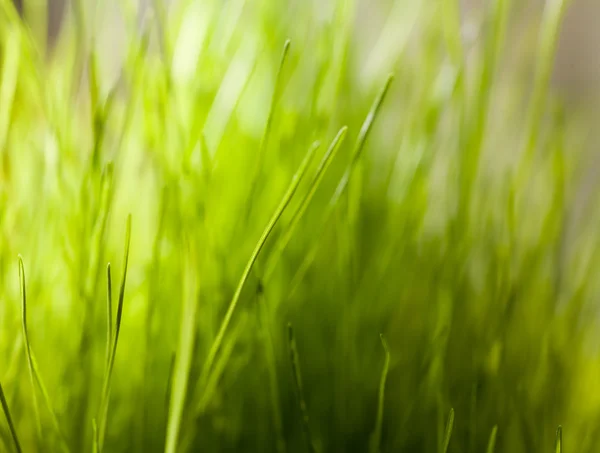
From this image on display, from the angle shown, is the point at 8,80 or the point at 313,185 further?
the point at 8,80

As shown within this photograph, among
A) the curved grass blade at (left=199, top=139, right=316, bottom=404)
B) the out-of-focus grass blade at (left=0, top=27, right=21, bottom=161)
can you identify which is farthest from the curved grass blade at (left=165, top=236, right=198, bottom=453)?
the out-of-focus grass blade at (left=0, top=27, right=21, bottom=161)

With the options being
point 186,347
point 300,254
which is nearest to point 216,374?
point 186,347

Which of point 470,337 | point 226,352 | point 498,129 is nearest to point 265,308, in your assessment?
point 226,352

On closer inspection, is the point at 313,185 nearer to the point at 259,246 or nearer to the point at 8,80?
the point at 259,246

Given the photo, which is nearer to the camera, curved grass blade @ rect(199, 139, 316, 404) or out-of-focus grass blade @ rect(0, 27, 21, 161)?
curved grass blade @ rect(199, 139, 316, 404)

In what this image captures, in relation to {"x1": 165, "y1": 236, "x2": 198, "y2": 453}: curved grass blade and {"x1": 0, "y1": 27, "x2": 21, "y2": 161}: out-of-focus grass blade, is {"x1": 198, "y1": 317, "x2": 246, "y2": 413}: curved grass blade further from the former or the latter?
{"x1": 0, "y1": 27, "x2": 21, "y2": 161}: out-of-focus grass blade

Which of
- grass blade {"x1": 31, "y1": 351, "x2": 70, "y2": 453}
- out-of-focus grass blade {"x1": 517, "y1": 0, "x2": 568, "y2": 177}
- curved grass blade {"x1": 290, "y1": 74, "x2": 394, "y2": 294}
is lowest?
grass blade {"x1": 31, "y1": 351, "x2": 70, "y2": 453}

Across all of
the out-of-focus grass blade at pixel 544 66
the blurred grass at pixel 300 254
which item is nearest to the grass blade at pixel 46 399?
the blurred grass at pixel 300 254

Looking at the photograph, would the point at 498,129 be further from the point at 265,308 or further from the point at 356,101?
the point at 265,308

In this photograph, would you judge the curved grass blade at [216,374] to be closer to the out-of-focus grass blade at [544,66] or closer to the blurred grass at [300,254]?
the blurred grass at [300,254]
